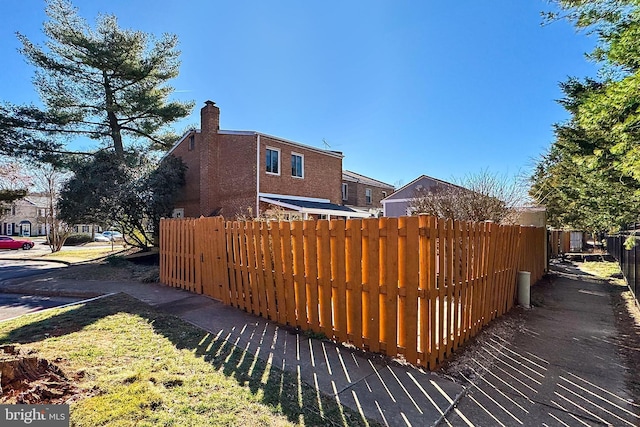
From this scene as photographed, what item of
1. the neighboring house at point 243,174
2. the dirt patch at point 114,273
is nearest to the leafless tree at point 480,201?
the neighboring house at point 243,174

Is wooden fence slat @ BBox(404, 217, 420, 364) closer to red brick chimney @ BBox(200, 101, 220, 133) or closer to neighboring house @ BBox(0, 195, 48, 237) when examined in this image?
red brick chimney @ BBox(200, 101, 220, 133)

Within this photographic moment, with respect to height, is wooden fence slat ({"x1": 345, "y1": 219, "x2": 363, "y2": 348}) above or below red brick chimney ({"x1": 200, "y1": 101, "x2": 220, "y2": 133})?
below

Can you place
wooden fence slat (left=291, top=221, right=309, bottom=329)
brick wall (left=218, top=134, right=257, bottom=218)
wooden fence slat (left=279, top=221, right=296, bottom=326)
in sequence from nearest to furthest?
wooden fence slat (left=291, top=221, right=309, bottom=329)
wooden fence slat (left=279, top=221, right=296, bottom=326)
brick wall (left=218, top=134, right=257, bottom=218)

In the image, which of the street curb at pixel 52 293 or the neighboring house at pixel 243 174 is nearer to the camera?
the street curb at pixel 52 293

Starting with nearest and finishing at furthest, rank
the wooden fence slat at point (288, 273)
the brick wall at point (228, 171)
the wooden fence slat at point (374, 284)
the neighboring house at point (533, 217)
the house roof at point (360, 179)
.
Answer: the wooden fence slat at point (374, 284)
the wooden fence slat at point (288, 273)
the neighboring house at point (533, 217)
the brick wall at point (228, 171)
the house roof at point (360, 179)

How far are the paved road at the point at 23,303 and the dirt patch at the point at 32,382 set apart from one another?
452 cm

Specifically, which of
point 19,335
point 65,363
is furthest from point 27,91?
point 65,363

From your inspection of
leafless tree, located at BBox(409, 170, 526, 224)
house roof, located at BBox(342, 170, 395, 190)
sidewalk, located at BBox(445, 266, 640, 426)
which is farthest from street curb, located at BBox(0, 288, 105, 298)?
Answer: house roof, located at BBox(342, 170, 395, 190)

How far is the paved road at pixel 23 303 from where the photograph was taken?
6.77 metres

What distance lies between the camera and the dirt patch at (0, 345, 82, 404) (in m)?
2.75

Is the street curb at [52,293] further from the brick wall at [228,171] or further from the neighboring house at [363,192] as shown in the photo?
the neighboring house at [363,192]

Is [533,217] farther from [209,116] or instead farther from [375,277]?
[209,116]

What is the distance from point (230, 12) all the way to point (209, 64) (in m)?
4.82

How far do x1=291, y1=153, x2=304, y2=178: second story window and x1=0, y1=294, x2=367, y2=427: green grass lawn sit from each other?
1481cm
